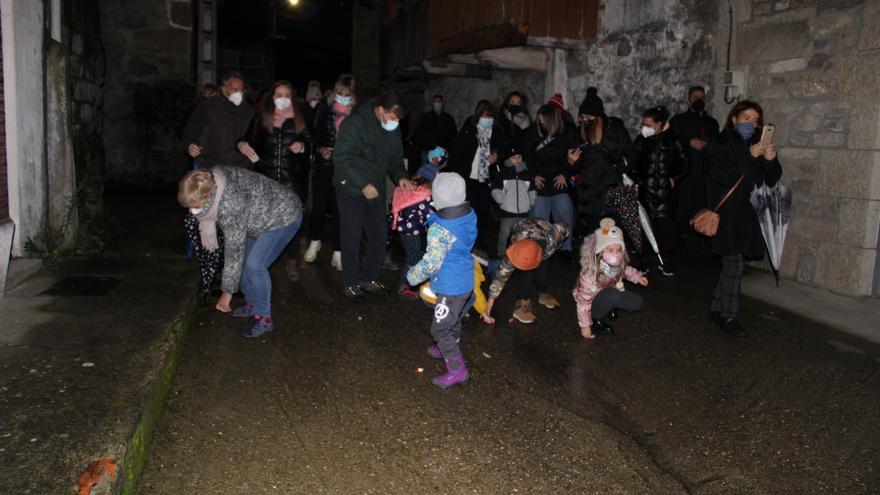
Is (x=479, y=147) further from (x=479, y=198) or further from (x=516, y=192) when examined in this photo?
(x=516, y=192)

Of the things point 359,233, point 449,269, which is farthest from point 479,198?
point 449,269

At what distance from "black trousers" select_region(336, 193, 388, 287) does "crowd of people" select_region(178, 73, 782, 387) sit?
13mm

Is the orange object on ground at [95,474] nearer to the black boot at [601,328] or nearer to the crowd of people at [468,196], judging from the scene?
the crowd of people at [468,196]

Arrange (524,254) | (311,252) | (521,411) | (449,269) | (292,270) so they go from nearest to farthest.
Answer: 1. (521,411)
2. (449,269)
3. (524,254)
4. (292,270)
5. (311,252)

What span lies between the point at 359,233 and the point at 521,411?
2816 mm

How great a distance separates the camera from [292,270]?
760 centimetres

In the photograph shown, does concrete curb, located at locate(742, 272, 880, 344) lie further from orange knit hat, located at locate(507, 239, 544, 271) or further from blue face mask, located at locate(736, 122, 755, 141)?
orange knit hat, located at locate(507, 239, 544, 271)

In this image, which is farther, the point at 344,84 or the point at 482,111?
the point at 482,111

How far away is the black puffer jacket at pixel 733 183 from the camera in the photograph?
5.71 meters

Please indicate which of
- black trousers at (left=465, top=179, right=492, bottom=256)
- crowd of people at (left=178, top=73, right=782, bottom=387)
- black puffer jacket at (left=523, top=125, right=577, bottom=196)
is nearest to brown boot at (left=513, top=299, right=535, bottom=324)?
crowd of people at (left=178, top=73, right=782, bottom=387)

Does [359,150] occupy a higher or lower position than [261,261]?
higher

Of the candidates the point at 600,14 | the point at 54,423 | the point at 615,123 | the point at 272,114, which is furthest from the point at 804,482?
the point at 600,14

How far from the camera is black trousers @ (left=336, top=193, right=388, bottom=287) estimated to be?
6.55 m

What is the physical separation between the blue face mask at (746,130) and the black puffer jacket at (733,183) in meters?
0.05
